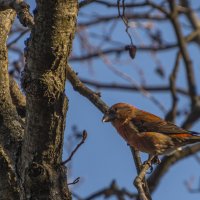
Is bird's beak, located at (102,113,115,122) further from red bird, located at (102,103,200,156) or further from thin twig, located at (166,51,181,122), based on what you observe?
thin twig, located at (166,51,181,122)

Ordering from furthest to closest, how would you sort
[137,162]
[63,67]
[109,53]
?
[109,53] → [137,162] → [63,67]

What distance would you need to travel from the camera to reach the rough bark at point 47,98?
8.18 ft

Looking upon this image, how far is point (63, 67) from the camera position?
2.64 meters

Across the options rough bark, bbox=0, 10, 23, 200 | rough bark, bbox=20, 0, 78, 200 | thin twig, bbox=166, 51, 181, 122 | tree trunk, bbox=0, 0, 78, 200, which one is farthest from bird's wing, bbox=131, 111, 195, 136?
rough bark, bbox=20, 0, 78, 200

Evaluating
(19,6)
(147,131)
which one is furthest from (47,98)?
(147,131)

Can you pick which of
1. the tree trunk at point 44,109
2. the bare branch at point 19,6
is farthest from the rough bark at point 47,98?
the bare branch at point 19,6

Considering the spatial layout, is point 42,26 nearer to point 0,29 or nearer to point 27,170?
point 27,170

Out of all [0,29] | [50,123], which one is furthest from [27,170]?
[0,29]

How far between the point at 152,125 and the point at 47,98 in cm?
316

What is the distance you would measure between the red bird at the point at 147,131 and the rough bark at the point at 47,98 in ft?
7.62

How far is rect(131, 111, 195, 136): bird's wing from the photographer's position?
5.58m

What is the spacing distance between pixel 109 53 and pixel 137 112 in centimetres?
422

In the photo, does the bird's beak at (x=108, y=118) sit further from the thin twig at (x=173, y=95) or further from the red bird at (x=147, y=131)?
the thin twig at (x=173, y=95)

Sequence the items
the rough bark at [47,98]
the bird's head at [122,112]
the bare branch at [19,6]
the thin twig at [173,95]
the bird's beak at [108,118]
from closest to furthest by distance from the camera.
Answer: the rough bark at [47,98]
the bare branch at [19,6]
the bird's beak at [108,118]
the bird's head at [122,112]
the thin twig at [173,95]
